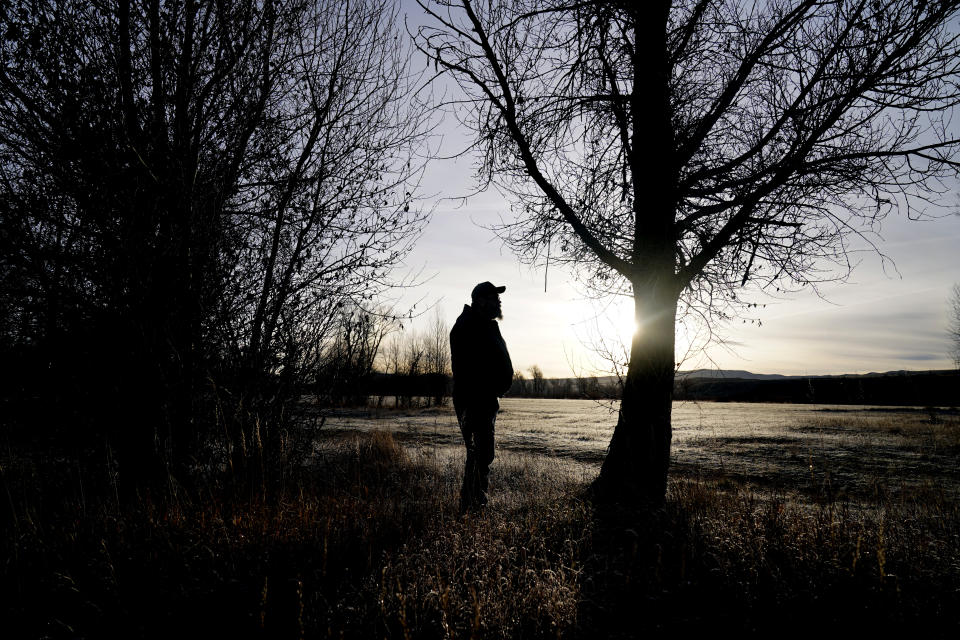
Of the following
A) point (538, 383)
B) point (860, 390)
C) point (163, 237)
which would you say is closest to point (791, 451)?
point (860, 390)

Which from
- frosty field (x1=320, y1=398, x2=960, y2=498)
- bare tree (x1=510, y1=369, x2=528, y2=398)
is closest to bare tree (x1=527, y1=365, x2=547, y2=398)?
bare tree (x1=510, y1=369, x2=528, y2=398)

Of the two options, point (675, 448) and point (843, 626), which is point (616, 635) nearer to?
point (843, 626)

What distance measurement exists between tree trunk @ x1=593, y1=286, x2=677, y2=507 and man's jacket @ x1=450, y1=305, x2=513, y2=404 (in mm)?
1664

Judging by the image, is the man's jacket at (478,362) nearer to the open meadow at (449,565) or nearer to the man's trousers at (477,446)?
the man's trousers at (477,446)

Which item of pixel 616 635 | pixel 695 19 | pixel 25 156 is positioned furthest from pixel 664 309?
pixel 25 156

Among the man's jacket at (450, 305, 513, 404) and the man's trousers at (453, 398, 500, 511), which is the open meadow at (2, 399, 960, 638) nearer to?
the man's trousers at (453, 398, 500, 511)

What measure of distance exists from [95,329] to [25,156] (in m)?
1.70

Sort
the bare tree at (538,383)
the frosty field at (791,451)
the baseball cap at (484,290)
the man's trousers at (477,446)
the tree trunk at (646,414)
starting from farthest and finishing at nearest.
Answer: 1. the bare tree at (538,383)
2. the frosty field at (791,451)
3. the tree trunk at (646,414)
4. the baseball cap at (484,290)
5. the man's trousers at (477,446)

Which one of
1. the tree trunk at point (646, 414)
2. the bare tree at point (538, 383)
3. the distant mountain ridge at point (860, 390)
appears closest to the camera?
the tree trunk at point (646, 414)

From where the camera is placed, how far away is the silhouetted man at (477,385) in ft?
15.2

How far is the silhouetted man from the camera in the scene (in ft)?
15.2

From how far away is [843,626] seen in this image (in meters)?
2.53

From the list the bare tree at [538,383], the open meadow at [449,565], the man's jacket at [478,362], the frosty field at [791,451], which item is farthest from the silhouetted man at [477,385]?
the bare tree at [538,383]

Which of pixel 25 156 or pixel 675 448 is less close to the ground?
pixel 25 156
